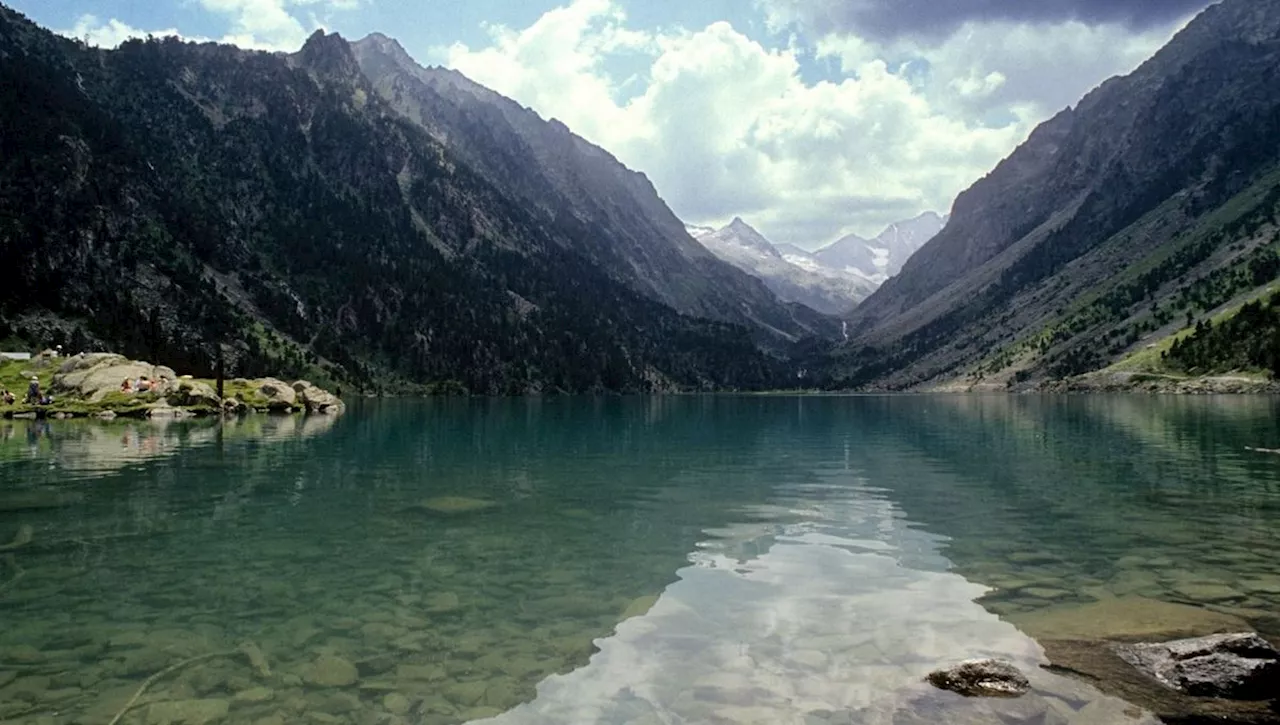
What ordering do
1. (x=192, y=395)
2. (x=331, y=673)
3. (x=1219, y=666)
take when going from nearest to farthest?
1. (x=1219, y=666)
2. (x=331, y=673)
3. (x=192, y=395)

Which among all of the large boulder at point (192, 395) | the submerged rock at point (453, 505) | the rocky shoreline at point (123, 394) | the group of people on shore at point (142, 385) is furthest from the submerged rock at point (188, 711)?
the group of people on shore at point (142, 385)

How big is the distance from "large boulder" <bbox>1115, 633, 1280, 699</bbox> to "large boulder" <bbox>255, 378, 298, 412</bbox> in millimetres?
133506

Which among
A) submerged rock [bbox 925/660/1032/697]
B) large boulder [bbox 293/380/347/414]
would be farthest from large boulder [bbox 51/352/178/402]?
submerged rock [bbox 925/660/1032/697]

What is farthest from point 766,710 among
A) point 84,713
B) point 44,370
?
point 44,370

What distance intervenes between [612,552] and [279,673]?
1372 cm

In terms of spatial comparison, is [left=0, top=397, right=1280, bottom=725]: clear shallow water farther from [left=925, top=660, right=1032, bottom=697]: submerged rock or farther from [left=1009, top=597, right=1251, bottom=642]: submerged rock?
[left=925, top=660, right=1032, bottom=697]: submerged rock

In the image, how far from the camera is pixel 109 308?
190125mm

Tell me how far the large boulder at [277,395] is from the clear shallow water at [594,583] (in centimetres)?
7893

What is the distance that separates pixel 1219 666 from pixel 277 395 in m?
137

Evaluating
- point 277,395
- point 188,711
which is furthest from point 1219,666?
point 277,395

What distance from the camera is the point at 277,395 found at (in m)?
131

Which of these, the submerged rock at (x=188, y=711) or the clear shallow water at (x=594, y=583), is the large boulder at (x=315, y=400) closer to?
the clear shallow water at (x=594, y=583)

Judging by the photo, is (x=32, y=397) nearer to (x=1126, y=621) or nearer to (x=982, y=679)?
(x=982, y=679)

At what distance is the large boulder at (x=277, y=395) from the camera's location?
129875 mm
